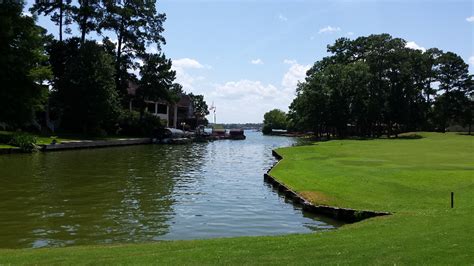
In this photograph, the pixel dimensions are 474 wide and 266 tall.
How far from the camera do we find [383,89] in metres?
99.6

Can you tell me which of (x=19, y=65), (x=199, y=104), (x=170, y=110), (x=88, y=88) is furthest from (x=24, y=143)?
(x=199, y=104)

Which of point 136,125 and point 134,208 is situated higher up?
point 136,125

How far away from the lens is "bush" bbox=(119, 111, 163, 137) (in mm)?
84125

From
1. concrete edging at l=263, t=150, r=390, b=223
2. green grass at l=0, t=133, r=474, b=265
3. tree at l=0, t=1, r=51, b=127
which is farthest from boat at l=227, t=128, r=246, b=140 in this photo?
green grass at l=0, t=133, r=474, b=265

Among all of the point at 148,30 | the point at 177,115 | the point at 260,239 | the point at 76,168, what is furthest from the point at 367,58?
the point at 260,239

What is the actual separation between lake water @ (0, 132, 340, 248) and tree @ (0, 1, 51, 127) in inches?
789

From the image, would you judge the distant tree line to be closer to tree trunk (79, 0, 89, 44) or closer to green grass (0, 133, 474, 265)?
tree trunk (79, 0, 89, 44)

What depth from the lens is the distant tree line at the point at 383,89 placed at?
9175 centimetres

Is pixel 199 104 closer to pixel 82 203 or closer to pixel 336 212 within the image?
pixel 82 203

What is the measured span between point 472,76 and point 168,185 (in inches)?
3878

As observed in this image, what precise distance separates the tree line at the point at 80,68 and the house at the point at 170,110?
8610 mm

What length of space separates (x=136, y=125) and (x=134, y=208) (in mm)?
66133

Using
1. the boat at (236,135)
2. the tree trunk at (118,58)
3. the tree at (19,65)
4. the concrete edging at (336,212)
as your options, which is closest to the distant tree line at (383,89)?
the boat at (236,135)

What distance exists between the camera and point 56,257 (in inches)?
440
